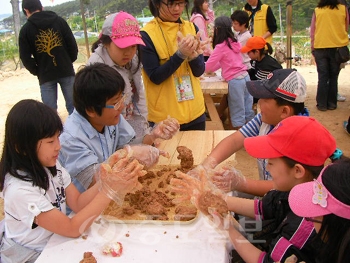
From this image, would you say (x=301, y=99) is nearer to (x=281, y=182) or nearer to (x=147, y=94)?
(x=281, y=182)

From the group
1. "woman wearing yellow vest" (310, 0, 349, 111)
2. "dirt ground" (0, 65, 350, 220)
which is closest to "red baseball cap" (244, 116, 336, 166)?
"dirt ground" (0, 65, 350, 220)

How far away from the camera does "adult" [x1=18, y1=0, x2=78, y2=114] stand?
4.46 meters

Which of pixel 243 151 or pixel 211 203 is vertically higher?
pixel 211 203

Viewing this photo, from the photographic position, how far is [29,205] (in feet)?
4.71

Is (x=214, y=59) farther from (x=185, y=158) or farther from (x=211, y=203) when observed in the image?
(x=211, y=203)

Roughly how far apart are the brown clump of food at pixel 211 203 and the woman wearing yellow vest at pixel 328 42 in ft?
16.6

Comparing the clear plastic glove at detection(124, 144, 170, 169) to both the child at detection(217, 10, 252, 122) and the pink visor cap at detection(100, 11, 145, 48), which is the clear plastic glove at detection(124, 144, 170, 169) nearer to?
the pink visor cap at detection(100, 11, 145, 48)

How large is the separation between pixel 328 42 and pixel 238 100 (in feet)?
7.07

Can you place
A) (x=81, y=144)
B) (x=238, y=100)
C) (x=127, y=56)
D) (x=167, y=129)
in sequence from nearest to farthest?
(x=81, y=144)
(x=167, y=129)
(x=127, y=56)
(x=238, y=100)

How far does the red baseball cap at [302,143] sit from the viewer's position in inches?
56.4

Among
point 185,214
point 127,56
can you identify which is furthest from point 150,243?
point 127,56

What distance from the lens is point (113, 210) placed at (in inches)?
64.6

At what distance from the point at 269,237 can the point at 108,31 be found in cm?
160

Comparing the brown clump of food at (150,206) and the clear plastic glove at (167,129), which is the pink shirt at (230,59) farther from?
the brown clump of food at (150,206)
